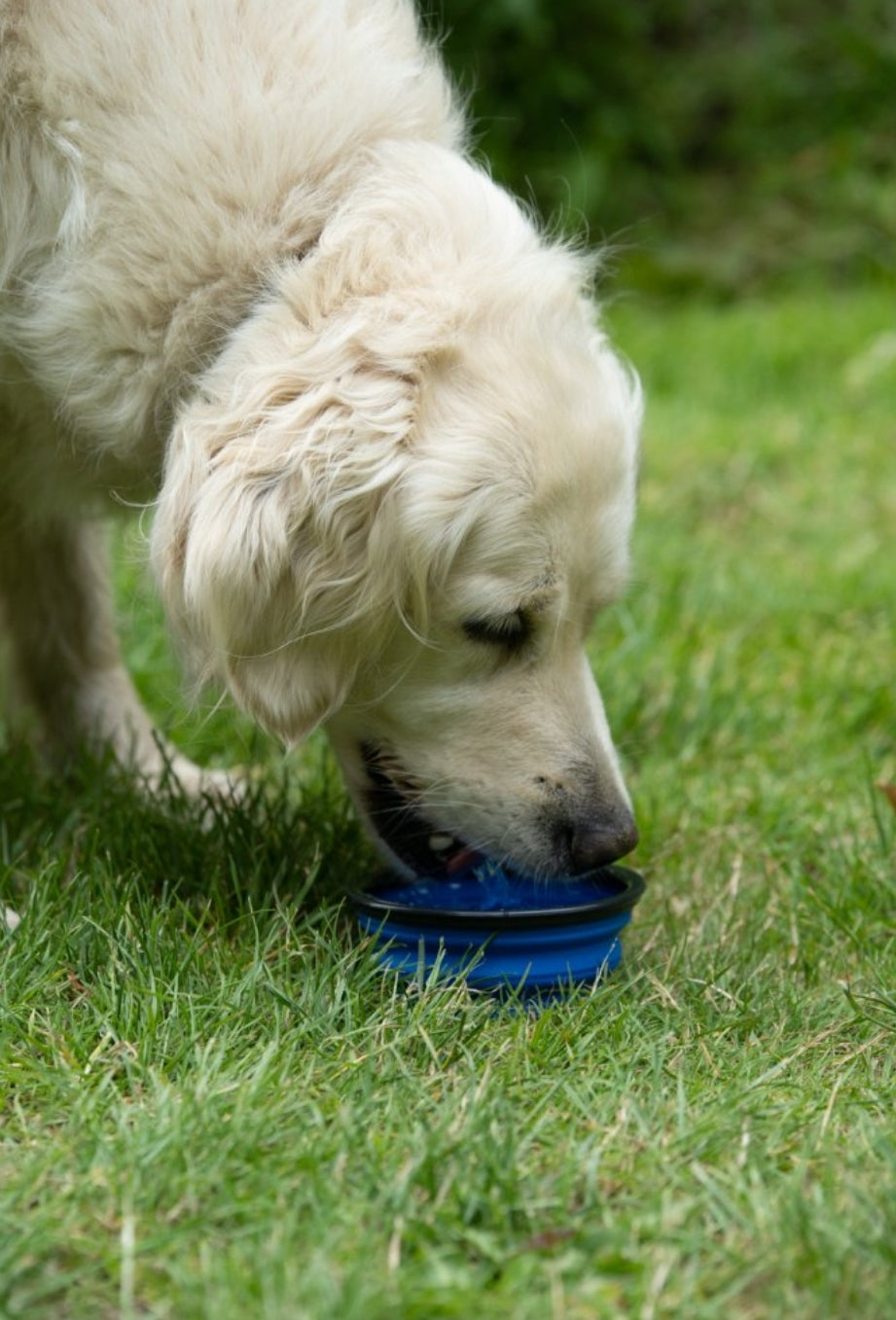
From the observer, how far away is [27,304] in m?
2.74

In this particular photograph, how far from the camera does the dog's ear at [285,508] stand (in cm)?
242

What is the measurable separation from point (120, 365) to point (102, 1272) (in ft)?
4.60

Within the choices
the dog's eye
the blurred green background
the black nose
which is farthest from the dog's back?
the blurred green background

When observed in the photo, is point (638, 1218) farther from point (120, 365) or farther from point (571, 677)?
point (120, 365)

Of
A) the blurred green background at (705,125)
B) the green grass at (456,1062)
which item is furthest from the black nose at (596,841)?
the blurred green background at (705,125)

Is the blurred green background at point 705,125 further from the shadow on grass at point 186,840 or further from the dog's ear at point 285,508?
the dog's ear at point 285,508

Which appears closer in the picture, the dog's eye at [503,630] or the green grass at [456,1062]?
the green grass at [456,1062]

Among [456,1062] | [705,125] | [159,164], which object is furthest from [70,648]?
[705,125]

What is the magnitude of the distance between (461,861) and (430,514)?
2.23 ft

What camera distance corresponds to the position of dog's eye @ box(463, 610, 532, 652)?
2598 millimetres

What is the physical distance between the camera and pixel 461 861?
9.40ft

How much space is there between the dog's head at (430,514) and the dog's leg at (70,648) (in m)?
1.05

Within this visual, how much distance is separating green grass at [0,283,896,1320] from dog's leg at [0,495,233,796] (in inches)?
5.2

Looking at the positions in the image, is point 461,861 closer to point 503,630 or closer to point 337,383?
point 503,630
